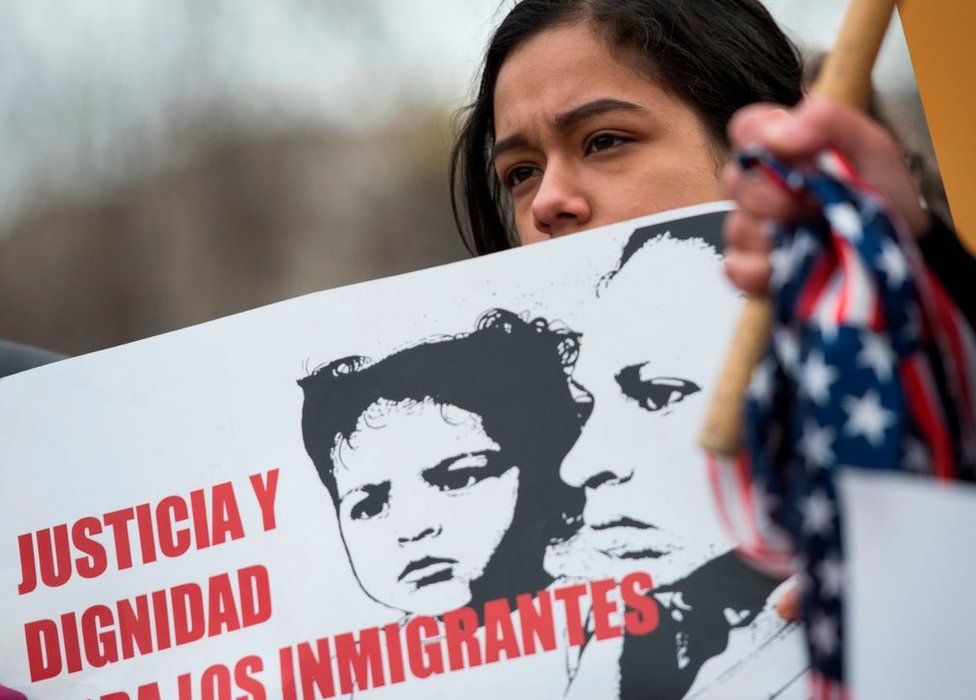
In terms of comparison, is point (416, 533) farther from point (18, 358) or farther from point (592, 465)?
point (18, 358)

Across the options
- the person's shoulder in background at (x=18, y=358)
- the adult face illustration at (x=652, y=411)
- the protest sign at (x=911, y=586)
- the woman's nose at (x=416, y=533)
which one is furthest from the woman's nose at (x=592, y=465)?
the person's shoulder in background at (x=18, y=358)

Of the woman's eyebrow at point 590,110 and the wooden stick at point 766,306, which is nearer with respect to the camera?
the wooden stick at point 766,306

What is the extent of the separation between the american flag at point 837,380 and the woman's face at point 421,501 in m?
0.46

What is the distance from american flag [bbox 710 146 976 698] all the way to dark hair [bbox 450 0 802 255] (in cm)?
99

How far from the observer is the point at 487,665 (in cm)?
117

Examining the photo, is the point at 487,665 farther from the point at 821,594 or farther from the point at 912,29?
the point at 912,29

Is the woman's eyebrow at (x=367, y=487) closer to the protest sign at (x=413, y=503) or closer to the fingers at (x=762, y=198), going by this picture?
the protest sign at (x=413, y=503)

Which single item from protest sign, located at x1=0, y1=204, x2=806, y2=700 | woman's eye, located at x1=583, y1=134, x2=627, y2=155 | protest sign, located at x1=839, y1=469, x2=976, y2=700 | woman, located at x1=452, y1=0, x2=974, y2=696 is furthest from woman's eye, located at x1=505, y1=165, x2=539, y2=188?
protest sign, located at x1=839, y1=469, x2=976, y2=700

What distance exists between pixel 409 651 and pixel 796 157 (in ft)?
2.14

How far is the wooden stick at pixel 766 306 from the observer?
756 mm

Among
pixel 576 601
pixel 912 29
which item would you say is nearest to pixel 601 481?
pixel 576 601

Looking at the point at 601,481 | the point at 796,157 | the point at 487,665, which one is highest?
the point at 796,157

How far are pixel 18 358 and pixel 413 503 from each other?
2.48ft

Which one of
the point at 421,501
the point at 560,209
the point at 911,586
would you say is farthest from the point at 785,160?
the point at 560,209
